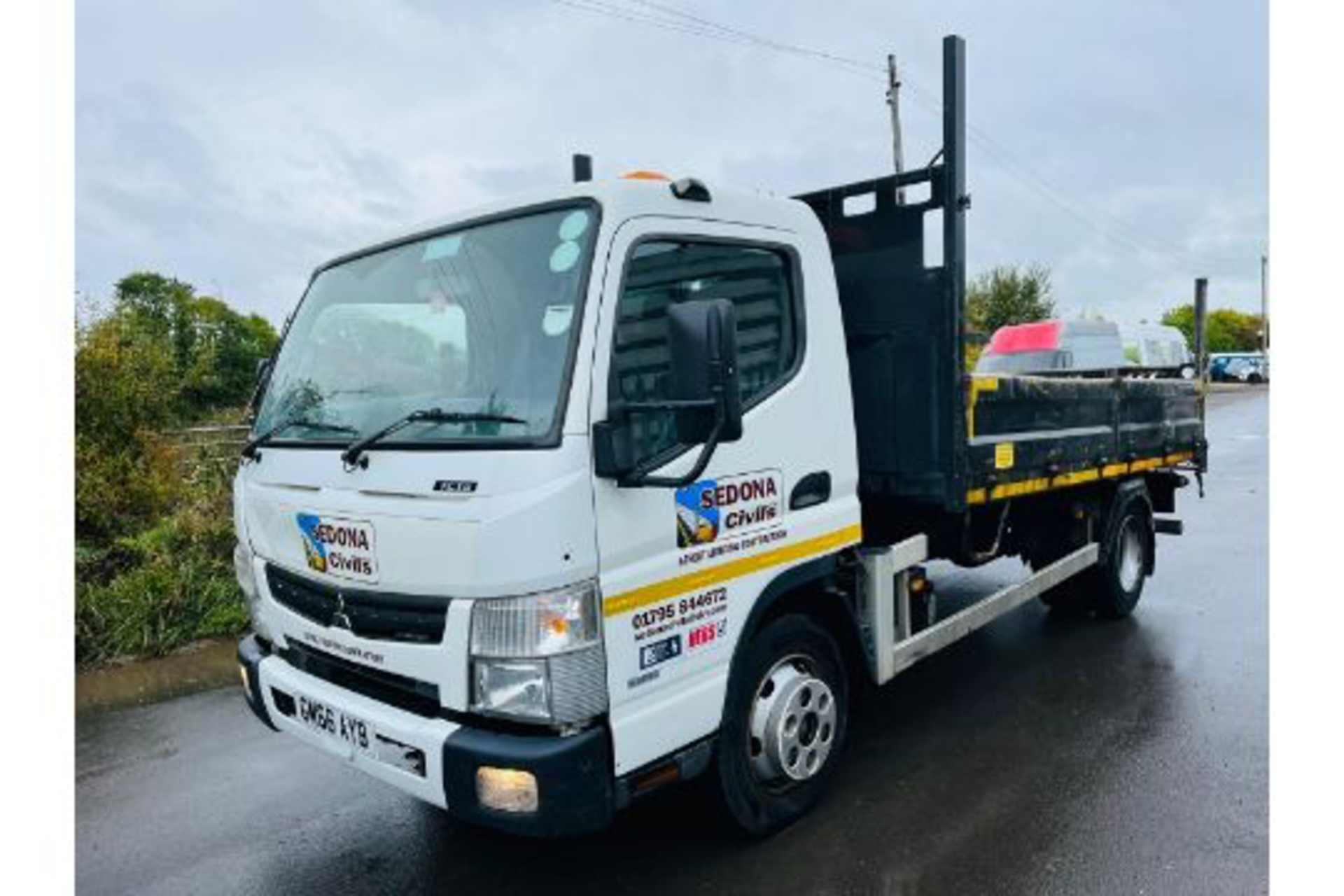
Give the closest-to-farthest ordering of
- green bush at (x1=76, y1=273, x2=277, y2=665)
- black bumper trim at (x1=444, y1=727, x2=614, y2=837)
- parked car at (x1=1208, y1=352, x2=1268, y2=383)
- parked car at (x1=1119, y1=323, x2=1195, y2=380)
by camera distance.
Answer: black bumper trim at (x1=444, y1=727, x2=614, y2=837) → green bush at (x1=76, y1=273, x2=277, y2=665) → parked car at (x1=1119, y1=323, x2=1195, y2=380) → parked car at (x1=1208, y1=352, x2=1268, y2=383)

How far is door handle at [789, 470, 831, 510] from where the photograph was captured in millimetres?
3162

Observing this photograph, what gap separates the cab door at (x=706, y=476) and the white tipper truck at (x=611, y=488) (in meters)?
0.01

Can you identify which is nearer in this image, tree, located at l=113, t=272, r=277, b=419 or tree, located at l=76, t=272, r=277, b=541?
tree, located at l=76, t=272, r=277, b=541

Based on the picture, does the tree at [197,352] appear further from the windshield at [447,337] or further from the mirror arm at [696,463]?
the mirror arm at [696,463]

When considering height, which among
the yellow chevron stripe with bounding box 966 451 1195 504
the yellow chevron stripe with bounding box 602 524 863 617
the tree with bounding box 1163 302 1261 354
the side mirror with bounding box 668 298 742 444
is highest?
the tree with bounding box 1163 302 1261 354

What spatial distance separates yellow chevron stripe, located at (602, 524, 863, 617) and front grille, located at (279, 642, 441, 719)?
609 mm

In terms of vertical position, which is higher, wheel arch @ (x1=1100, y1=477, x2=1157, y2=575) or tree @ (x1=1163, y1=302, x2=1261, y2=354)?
tree @ (x1=1163, y1=302, x2=1261, y2=354)

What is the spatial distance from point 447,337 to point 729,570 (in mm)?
1211

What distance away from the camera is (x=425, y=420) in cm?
259

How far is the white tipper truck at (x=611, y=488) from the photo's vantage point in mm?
2406

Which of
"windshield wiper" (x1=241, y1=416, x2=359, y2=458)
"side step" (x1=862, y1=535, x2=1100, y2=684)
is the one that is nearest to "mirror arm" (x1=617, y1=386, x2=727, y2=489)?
"windshield wiper" (x1=241, y1=416, x2=359, y2=458)

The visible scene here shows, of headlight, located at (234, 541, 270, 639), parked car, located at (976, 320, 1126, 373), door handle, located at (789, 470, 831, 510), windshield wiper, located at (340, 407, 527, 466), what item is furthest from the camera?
parked car, located at (976, 320, 1126, 373)

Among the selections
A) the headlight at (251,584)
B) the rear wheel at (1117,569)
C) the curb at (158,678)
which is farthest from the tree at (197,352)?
the rear wheel at (1117,569)

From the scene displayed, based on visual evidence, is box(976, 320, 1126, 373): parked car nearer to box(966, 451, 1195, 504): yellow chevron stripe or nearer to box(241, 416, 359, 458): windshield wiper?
box(966, 451, 1195, 504): yellow chevron stripe
